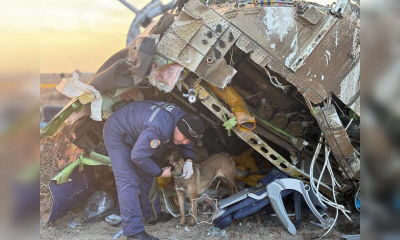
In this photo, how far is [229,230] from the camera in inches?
192

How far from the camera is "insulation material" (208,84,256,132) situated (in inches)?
185

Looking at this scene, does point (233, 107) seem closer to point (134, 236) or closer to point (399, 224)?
point (134, 236)

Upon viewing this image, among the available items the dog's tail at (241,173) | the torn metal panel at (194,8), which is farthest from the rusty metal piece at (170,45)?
the dog's tail at (241,173)

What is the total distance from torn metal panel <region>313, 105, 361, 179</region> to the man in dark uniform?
1.52 meters

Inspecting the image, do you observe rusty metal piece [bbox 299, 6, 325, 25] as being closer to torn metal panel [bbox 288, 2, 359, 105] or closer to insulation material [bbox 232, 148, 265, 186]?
torn metal panel [bbox 288, 2, 359, 105]

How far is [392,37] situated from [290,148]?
307 centimetres

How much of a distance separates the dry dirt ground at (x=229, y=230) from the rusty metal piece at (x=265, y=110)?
1329mm

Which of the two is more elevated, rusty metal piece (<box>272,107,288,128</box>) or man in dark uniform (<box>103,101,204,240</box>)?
rusty metal piece (<box>272,107,288,128</box>)

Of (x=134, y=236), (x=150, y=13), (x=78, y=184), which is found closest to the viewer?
(x=134, y=236)

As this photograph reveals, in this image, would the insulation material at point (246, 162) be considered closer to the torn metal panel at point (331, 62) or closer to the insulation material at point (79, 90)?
the torn metal panel at point (331, 62)

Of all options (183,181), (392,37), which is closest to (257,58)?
(183,181)

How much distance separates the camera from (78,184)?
5.21 meters

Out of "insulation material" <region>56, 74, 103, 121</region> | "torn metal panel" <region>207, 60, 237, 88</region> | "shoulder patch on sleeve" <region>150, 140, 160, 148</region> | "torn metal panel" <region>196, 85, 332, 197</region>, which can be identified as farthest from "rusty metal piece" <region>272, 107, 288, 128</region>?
"insulation material" <region>56, 74, 103, 121</region>

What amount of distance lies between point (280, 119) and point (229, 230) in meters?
1.57
